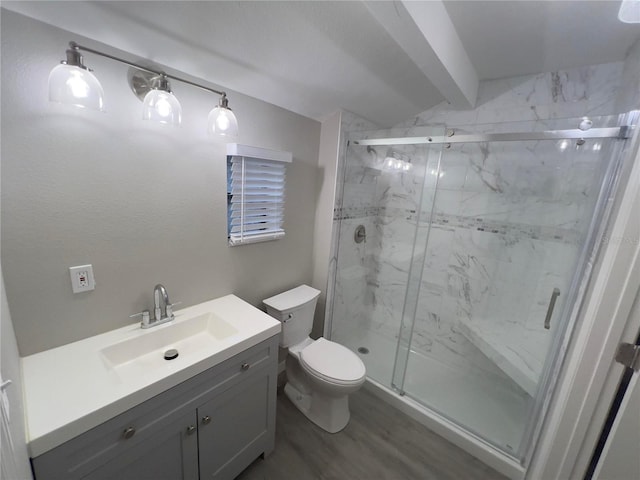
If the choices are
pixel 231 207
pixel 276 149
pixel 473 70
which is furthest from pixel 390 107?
pixel 231 207

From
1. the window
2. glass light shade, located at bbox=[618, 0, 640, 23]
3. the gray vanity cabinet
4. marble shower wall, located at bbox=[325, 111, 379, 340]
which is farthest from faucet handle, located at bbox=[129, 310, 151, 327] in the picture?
glass light shade, located at bbox=[618, 0, 640, 23]

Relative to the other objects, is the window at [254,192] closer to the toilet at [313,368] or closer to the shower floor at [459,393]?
the toilet at [313,368]

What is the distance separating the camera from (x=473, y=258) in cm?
216

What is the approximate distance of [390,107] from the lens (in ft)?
6.85

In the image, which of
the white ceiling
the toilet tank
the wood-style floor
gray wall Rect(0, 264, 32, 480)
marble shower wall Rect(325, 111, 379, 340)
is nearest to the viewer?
gray wall Rect(0, 264, 32, 480)

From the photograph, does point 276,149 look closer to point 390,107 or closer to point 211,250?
point 211,250

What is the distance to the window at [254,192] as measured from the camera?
1523 millimetres

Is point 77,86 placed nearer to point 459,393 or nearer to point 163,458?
point 163,458

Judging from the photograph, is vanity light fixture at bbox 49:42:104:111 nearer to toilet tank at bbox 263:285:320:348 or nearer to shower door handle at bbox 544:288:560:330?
toilet tank at bbox 263:285:320:348

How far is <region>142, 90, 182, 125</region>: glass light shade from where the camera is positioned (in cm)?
108

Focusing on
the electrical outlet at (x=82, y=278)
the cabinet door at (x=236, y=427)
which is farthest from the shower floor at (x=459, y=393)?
the electrical outlet at (x=82, y=278)

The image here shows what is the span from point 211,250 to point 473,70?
2147 mm

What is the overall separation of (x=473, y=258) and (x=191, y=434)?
225 centimetres

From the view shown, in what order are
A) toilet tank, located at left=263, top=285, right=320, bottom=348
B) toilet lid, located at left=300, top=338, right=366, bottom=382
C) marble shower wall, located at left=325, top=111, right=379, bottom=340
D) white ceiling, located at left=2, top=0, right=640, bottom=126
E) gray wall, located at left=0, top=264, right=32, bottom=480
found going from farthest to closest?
marble shower wall, located at left=325, top=111, right=379, bottom=340 → toilet tank, located at left=263, top=285, right=320, bottom=348 → toilet lid, located at left=300, top=338, right=366, bottom=382 → white ceiling, located at left=2, top=0, right=640, bottom=126 → gray wall, located at left=0, top=264, right=32, bottom=480
